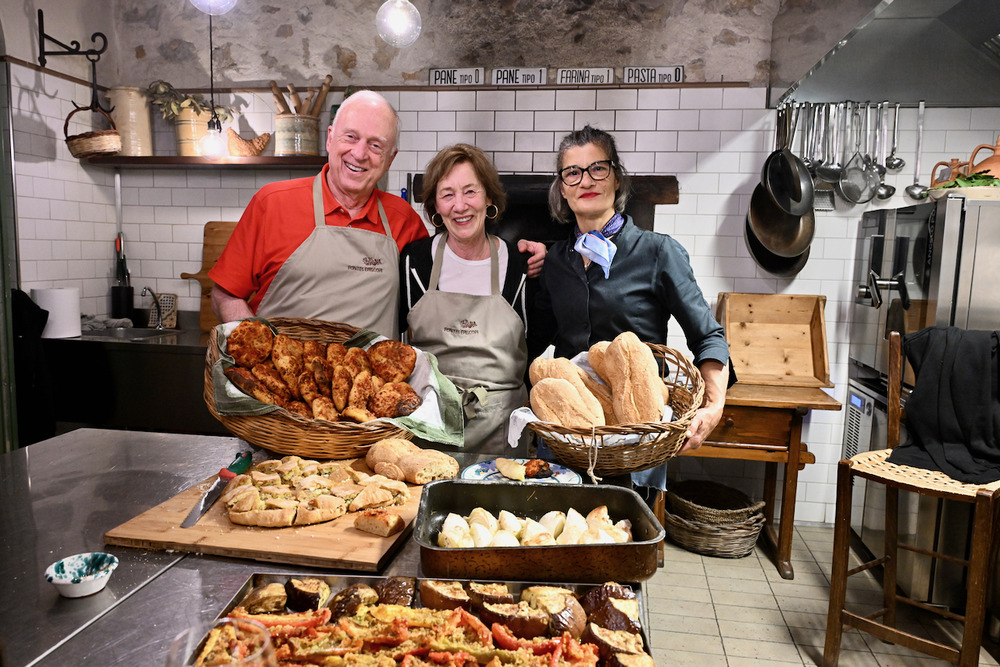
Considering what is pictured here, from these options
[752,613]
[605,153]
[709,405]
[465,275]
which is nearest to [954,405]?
[752,613]

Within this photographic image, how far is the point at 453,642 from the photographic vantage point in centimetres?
85

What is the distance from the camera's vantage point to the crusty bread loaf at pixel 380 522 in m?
1.22

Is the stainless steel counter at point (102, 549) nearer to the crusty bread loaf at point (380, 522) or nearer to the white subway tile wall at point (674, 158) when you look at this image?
the crusty bread loaf at point (380, 522)

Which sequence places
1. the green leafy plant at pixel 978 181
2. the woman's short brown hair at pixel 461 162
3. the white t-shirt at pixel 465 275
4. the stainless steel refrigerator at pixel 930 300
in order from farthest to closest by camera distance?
the green leafy plant at pixel 978 181 < the stainless steel refrigerator at pixel 930 300 < the white t-shirt at pixel 465 275 < the woman's short brown hair at pixel 461 162

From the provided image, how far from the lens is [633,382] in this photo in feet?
5.64

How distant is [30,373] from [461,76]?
3189 mm

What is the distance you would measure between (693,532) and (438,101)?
10.1 feet

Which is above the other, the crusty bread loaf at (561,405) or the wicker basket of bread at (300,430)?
the crusty bread loaf at (561,405)

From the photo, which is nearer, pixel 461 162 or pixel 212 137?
pixel 461 162

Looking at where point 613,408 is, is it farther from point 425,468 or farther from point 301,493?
point 301,493

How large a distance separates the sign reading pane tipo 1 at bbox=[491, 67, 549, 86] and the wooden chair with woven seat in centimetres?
257

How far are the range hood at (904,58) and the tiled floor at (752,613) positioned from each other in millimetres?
2557

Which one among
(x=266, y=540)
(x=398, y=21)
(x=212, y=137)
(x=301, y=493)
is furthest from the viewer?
(x=212, y=137)

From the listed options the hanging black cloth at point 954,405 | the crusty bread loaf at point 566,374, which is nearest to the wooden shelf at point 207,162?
the crusty bread loaf at point 566,374
